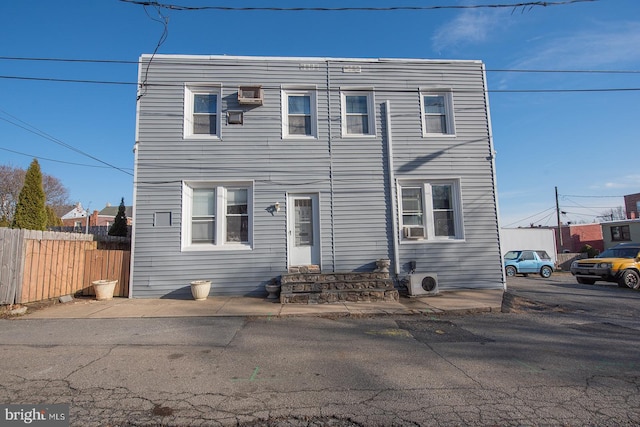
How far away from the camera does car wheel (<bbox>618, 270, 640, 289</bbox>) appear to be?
12.7m

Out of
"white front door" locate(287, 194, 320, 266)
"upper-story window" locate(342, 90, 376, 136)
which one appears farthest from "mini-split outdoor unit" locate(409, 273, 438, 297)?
"upper-story window" locate(342, 90, 376, 136)

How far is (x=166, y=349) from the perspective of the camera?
5090 mm

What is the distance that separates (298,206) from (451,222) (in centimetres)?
477

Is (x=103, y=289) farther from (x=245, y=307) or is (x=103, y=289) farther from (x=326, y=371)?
(x=326, y=371)

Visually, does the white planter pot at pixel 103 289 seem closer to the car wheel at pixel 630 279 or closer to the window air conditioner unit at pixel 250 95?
the window air conditioner unit at pixel 250 95

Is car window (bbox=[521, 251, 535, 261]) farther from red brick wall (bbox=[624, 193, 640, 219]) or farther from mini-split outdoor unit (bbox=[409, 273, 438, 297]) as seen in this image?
red brick wall (bbox=[624, 193, 640, 219])

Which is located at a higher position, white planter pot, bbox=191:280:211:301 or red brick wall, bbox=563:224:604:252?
red brick wall, bbox=563:224:604:252

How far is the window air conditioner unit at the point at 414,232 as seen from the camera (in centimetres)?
1010

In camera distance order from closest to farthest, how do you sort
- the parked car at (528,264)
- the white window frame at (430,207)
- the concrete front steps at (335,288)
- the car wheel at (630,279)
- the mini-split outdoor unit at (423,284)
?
the concrete front steps at (335,288) → the mini-split outdoor unit at (423,284) → the white window frame at (430,207) → the car wheel at (630,279) → the parked car at (528,264)

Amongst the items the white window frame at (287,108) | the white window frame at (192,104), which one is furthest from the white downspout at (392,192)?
the white window frame at (192,104)

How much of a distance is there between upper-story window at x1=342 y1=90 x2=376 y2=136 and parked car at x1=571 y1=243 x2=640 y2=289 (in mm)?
11071

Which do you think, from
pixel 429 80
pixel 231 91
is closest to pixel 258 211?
pixel 231 91

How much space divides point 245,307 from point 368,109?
6953mm

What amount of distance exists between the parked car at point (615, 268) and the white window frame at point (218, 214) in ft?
44.9
